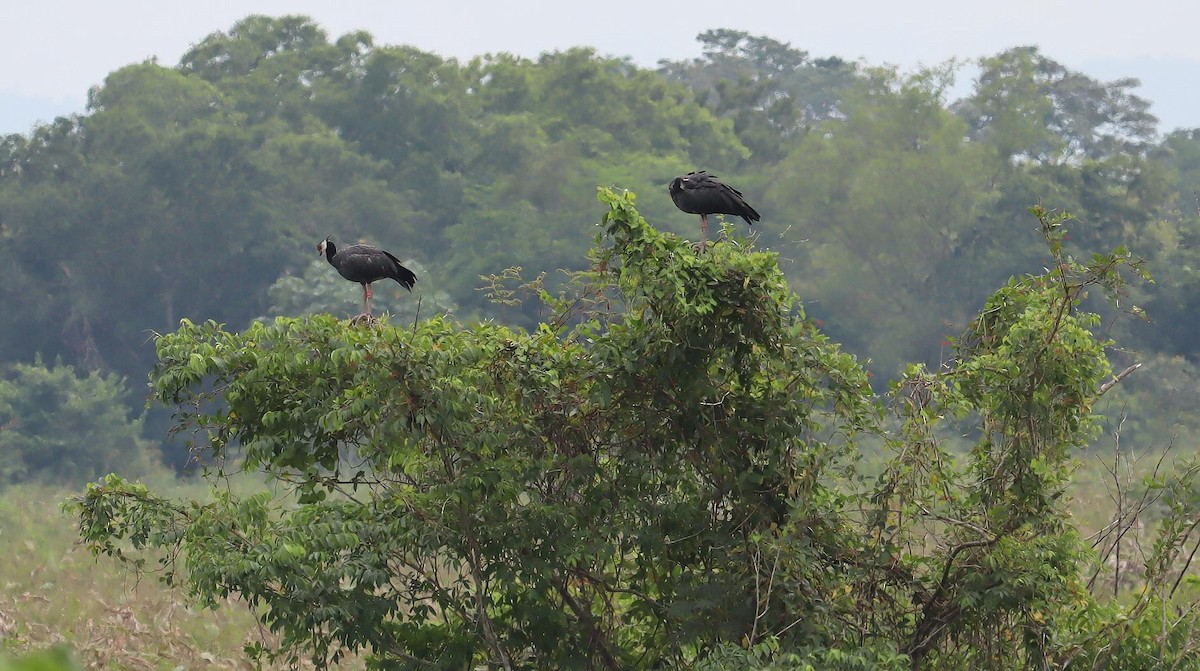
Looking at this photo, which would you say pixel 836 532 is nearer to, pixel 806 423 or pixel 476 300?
pixel 806 423

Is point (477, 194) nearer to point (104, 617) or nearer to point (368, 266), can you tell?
point (104, 617)

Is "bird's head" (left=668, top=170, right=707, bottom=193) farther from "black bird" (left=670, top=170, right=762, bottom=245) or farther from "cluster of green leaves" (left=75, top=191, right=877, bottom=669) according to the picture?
"cluster of green leaves" (left=75, top=191, right=877, bottom=669)

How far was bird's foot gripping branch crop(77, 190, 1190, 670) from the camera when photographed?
7.61 metres

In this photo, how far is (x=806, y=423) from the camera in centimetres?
782

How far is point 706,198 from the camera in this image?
8.59 metres

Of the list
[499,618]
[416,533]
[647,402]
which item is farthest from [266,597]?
[647,402]

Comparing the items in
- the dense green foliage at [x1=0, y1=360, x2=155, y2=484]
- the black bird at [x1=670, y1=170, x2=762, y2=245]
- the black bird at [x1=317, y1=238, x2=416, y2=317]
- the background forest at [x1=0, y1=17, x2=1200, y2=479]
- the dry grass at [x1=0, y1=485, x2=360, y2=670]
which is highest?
the black bird at [x1=670, y1=170, x2=762, y2=245]

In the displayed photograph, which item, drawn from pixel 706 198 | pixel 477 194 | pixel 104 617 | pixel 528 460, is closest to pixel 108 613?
pixel 104 617

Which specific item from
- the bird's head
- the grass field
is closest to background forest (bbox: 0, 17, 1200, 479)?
the grass field

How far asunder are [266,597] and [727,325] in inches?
98.3

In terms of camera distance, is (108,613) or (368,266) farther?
(108,613)

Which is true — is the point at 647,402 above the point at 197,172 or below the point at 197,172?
above

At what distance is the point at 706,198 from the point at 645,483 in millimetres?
1565

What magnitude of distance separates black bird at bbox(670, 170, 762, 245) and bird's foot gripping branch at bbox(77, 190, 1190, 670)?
739 millimetres
